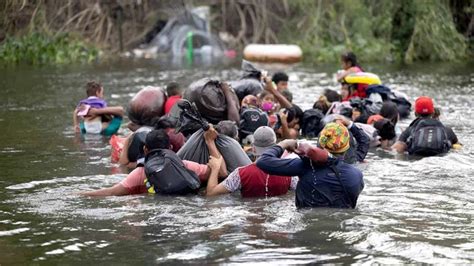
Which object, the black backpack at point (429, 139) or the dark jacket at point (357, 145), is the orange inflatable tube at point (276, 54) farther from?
the dark jacket at point (357, 145)

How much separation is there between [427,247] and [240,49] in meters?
27.8

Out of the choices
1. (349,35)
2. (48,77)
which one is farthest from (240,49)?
(48,77)

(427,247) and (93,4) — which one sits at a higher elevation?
(93,4)

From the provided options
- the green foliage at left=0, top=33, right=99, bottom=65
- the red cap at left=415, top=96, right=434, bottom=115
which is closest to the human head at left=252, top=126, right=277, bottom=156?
the red cap at left=415, top=96, right=434, bottom=115

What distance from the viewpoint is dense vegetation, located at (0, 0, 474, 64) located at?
3172cm

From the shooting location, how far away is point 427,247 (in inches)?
326

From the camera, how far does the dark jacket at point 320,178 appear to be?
29.9 ft

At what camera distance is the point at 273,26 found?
3672 centimetres

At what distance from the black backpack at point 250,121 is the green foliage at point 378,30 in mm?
19613

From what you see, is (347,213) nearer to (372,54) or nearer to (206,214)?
(206,214)

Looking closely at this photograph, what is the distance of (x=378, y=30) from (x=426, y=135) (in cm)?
2023

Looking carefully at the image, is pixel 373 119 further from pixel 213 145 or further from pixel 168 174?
pixel 168 174

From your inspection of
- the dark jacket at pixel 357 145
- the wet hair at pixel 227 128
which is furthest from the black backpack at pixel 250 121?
the wet hair at pixel 227 128

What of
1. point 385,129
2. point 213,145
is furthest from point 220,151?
point 385,129
